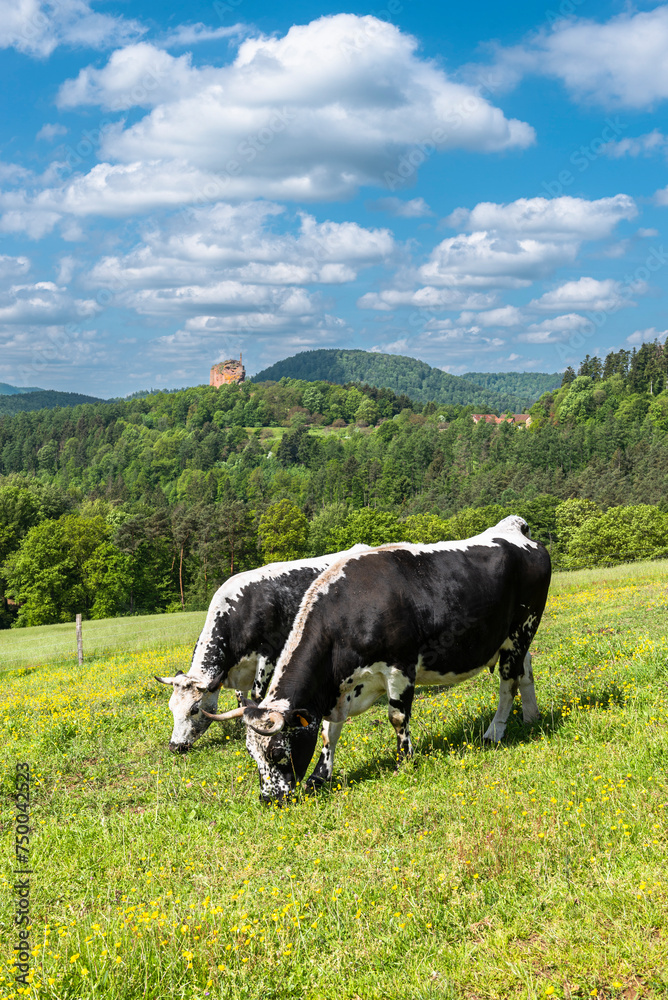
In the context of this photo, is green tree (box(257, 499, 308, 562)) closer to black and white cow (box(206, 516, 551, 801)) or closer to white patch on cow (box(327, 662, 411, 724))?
black and white cow (box(206, 516, 551, 801))

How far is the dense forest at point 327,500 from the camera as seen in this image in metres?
78.5

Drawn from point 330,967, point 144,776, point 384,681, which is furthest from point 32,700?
point 330,967

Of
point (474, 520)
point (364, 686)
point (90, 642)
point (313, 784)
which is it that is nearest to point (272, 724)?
point (313, 784)

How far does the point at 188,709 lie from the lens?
Answer: 963 centimetres

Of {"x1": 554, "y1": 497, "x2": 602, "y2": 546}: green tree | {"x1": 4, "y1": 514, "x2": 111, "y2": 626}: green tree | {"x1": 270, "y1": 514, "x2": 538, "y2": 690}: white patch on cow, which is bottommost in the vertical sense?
{"x1": 4, "y1": 514, "x2": 111, "y2": 626}: green tree

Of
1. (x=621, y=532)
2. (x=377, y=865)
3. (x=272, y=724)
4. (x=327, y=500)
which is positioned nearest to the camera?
(x=377, y=865)

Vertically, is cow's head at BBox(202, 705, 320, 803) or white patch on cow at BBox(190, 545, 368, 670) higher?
white patch on cow at BBox(190, 545, 368, 670)

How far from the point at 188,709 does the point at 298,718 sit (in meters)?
3.30

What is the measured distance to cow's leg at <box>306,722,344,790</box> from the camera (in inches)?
293

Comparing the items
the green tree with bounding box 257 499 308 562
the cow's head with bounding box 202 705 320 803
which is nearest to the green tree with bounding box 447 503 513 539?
the green tree with bounding box 257 499 308 562

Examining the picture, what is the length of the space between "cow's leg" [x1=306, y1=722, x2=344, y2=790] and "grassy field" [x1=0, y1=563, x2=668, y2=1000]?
0.29 meters

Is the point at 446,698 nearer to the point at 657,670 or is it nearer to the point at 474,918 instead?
the point at 657,670

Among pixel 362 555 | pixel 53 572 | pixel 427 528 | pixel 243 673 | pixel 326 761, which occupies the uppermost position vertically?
pixel 362 555

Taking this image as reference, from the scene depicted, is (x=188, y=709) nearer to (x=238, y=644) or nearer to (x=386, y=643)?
(x=238, y=644)
